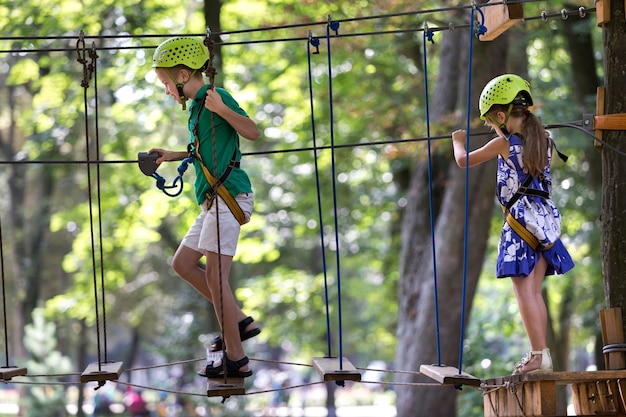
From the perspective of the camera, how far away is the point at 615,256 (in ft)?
17.6

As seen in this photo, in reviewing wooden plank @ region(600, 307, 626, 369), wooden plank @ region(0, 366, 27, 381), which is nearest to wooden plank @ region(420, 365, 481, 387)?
wooden plank @ region(600, 307, 626, 369)

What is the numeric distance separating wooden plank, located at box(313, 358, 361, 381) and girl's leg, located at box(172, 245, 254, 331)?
19.8 inches

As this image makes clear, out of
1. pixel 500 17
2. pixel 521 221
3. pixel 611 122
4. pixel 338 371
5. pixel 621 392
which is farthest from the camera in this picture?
pixel 500 17

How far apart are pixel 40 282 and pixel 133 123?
32.2 ft

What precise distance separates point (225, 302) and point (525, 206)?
5.03ft

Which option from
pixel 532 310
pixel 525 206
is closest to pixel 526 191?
pixel 525 206

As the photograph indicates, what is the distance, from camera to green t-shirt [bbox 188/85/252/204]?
5113 millimetres

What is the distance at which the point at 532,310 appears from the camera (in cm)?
489

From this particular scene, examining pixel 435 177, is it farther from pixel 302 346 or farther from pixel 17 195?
pixel 17 195

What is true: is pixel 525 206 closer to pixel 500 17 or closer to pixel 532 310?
pixel 532 310

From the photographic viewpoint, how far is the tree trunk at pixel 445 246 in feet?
→ 33.3

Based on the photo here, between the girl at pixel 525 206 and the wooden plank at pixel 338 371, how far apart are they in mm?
819

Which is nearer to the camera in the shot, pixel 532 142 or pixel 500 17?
pixel 532 142

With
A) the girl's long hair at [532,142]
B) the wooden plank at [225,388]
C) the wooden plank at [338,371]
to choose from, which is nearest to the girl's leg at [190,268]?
the wooden plank at [225,388]
